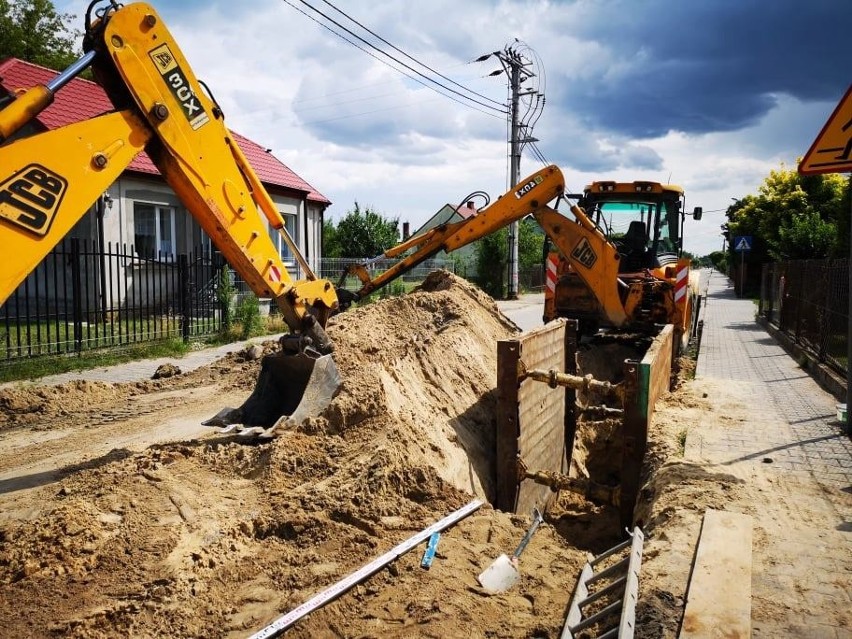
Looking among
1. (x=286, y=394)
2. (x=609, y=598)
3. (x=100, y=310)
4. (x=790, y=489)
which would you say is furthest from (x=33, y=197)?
(x=100, y=310)

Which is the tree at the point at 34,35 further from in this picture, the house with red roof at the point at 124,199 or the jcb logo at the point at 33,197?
the jcb logo at the point at 33,197

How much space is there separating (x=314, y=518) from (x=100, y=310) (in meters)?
9.10

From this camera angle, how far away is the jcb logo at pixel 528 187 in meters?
8.95

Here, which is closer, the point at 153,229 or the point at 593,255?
the point at 593,255

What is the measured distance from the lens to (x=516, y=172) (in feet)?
81.6

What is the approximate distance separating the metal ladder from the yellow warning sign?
12.4 ft

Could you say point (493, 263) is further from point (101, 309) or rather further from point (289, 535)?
point (289, 535)

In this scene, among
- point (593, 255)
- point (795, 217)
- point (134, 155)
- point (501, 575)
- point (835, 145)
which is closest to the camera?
point (501, 575)

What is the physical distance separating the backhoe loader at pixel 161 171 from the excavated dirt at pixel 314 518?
62 centimetres

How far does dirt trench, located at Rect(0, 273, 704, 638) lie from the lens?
333cm

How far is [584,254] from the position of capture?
9.28 metres

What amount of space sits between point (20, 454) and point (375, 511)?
373cm

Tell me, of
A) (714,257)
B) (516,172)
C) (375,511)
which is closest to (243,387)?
(375,511)

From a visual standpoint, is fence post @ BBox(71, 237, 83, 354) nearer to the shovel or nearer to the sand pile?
the sand pile
